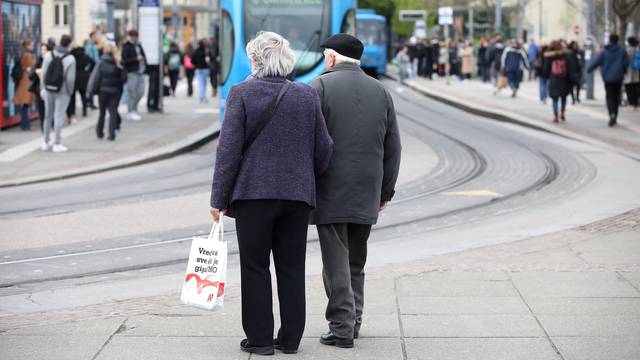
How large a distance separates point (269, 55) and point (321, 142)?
529mm

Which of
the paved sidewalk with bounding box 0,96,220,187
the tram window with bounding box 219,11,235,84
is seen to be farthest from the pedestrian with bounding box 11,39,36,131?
the tram window with bounding box 219,11,235,84

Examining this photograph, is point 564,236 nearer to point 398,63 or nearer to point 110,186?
point 110,186

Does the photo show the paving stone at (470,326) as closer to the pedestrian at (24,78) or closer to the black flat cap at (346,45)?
the black flat cap at (346,45)

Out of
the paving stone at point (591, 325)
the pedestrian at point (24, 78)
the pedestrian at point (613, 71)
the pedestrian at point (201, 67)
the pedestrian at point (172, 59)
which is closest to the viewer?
the paving stone at point (591, 325)

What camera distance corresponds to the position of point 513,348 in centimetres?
682

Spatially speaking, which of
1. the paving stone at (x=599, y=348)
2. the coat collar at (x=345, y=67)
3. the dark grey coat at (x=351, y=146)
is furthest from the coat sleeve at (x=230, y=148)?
the paving stone at (x=599, y=348)

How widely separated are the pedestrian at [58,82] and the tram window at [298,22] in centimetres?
433

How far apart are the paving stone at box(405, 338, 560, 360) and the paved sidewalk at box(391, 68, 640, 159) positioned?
13743 mm

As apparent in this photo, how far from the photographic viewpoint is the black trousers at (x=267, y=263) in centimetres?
663

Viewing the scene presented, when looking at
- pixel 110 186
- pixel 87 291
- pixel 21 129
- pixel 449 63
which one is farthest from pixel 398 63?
pixel 87 291

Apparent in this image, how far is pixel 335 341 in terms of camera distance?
22.8 ft

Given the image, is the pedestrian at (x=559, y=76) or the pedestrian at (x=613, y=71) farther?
the pedestrian at (x=559, y=76)

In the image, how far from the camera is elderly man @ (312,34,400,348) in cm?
693

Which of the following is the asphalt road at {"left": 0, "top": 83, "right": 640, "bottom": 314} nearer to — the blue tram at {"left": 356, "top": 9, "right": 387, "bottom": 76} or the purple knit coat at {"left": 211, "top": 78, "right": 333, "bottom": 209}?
the purple knit coat at {"left": 211, "top": 78, "right": 333, "bottom": 209}
